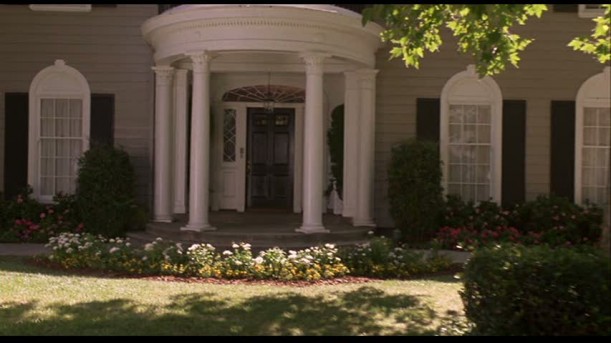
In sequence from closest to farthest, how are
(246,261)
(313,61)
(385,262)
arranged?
(246,261) → (385,262) → (313,61)

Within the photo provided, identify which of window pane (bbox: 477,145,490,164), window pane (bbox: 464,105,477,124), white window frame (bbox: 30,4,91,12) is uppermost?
white window frame (bbox: 30,4,91,12)

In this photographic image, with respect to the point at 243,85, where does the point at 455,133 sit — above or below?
below

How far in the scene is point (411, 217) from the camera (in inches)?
468

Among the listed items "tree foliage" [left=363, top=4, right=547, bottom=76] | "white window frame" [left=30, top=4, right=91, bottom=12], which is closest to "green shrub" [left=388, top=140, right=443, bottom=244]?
"tree foliage" [left=363, top=4, right=547, bottom=76]

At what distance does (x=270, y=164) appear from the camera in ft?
46.7

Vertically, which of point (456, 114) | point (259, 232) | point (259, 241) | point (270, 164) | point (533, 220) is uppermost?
point (456, 114)

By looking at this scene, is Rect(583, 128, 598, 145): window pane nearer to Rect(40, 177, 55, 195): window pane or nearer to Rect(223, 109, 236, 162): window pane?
Rect(223, 109, 236, 162): window pane

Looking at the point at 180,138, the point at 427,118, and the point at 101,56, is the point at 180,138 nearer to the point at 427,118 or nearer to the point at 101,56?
the point at 101,56

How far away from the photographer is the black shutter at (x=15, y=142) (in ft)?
43.1

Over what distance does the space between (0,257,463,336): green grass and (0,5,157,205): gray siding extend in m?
4.84

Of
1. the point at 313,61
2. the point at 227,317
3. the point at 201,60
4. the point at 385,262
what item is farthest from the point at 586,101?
the point at 227,317

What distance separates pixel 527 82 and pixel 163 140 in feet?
23.9

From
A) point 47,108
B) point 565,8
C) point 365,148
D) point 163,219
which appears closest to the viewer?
point 365,148

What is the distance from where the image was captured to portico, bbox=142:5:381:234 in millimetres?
10500
